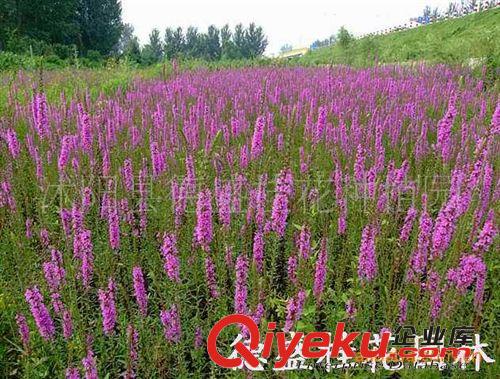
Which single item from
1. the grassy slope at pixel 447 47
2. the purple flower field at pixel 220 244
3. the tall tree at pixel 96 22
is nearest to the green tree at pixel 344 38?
the grassy slope at pixel 447 47

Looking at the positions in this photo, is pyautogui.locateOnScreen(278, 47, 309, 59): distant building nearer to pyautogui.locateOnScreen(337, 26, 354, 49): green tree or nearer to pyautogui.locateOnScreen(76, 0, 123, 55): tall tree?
pyautogui.locateOnScreen(337, 26, 354, 49): green tree

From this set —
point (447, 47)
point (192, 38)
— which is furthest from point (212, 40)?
point (447, 47)

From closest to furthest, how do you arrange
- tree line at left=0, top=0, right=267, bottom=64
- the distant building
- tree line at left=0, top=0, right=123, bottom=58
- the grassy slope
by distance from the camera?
the grassy slope, the distant building, tree line at left=0, top=0, right=267, bottom=64, tree line at left=0, top=0, right=123, bottom=58

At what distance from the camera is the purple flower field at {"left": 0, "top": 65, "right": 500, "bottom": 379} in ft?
7.73

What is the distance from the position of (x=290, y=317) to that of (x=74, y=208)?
1.56 m

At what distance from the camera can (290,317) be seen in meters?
2.06

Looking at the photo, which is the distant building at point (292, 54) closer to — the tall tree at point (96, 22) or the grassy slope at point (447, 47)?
the grassy slope at point (447, 47)

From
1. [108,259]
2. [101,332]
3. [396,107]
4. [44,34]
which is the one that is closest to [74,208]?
[108,259]

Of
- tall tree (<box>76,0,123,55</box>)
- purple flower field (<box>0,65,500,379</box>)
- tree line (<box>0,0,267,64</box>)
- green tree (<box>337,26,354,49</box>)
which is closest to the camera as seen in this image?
purple flower field (<box>0,65,500,379</box>)

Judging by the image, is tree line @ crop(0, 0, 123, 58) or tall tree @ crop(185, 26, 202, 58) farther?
tall tree @ crop(185, 26, 202, 58)

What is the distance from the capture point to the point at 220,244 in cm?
311

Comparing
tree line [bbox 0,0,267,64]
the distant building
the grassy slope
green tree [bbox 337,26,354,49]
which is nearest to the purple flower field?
the grassy slope

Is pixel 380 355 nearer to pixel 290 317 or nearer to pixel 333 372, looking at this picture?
pixel 333 372

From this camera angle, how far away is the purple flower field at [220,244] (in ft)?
7.73
